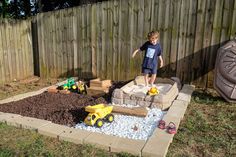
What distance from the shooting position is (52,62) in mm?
8031

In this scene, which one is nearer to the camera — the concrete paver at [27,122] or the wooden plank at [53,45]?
the concrete paver at [27,122]

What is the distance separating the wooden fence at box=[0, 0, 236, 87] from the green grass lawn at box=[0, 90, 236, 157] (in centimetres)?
203

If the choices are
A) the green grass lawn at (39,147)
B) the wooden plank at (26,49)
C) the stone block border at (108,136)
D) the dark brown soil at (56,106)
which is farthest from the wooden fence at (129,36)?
the green grass lawn at (39,147)

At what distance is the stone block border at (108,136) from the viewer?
127 inches

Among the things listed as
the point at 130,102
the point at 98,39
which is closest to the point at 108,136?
the point at 130,102

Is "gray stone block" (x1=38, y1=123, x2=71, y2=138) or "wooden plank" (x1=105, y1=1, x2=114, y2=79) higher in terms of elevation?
"wooden plank" (x1=105, y1=1, x2=114, y2=79)

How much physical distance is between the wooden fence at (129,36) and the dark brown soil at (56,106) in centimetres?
164

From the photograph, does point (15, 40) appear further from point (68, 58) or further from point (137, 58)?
point (137, 58)

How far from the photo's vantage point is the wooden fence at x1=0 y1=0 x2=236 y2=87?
5.98 metres

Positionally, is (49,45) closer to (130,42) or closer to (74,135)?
(130,42)

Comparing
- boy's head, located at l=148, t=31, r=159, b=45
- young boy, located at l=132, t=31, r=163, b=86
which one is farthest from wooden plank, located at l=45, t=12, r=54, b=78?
boy's head, located at l=148, t=31, r=159, b=45

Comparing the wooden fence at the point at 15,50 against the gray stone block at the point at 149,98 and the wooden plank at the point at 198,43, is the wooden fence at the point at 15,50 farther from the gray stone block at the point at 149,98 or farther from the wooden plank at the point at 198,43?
the wooden plank at the point at 198,43

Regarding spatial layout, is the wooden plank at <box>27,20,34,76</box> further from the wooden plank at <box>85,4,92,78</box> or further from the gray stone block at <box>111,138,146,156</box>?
the gray stone block at <box>111,138,146,156</box>

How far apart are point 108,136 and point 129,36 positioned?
148 inches
